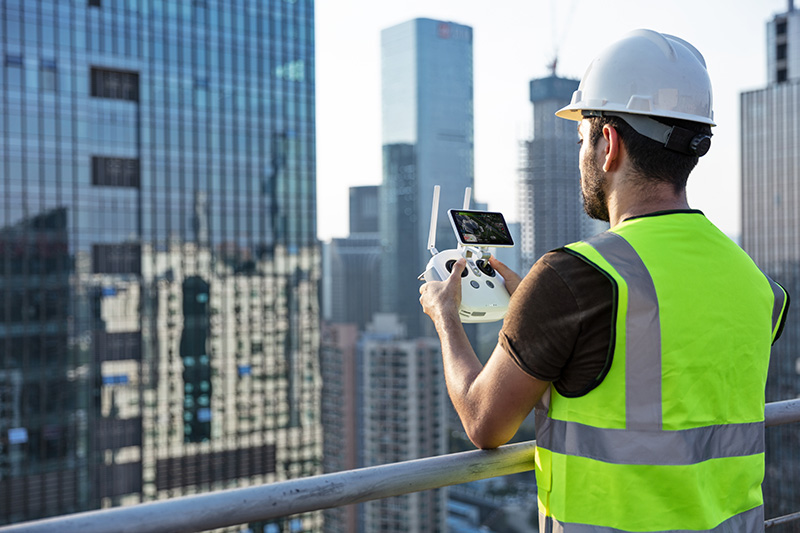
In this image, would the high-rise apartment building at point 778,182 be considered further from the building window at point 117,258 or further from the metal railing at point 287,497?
the metal railing at point 287,497

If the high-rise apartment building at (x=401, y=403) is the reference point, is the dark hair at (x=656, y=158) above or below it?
above

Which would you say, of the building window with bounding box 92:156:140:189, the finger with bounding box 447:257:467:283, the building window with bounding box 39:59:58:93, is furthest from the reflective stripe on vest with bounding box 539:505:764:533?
the building window with bounding box 92:156:140:189

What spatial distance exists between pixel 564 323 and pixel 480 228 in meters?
0.87

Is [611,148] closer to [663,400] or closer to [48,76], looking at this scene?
[663,400]

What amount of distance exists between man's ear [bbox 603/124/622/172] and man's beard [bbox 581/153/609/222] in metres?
0.03

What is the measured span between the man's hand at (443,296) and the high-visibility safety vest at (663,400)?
15.9 inches

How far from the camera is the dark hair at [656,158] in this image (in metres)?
1.55

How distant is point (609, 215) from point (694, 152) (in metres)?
0.22

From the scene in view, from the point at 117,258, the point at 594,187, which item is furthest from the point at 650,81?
the point at 117,258

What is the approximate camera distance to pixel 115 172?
153 feet

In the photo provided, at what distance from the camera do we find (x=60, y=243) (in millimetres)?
43562

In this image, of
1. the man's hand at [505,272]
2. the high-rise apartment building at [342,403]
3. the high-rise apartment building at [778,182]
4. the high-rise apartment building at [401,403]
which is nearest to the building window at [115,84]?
the high-rise apartment building at [401,403]

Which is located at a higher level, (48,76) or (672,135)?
(48,76)

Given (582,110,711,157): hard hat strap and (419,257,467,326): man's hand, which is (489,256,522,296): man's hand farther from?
(582,110,711,157): hard hat strap
